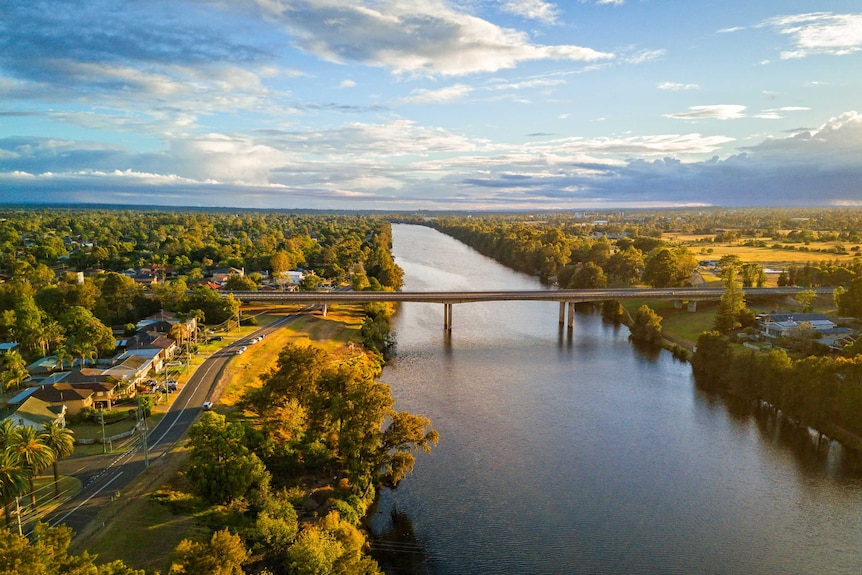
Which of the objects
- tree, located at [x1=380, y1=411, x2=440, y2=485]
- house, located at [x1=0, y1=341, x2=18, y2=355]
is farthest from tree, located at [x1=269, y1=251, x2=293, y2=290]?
tree, located at [x1=380, y1=411, x2=440, y2=485]

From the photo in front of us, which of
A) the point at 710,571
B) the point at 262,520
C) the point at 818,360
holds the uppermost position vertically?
the point at 818,360

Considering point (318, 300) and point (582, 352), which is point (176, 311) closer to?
point (318, 300)

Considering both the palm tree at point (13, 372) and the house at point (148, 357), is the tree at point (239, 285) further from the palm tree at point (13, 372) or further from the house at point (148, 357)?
the palm tree at point (13, 372)

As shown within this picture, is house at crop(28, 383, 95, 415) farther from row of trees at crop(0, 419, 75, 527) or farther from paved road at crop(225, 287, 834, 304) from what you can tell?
paved road at crop(225, 287, 834, 304)

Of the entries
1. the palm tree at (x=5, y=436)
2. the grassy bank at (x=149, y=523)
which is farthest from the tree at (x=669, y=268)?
the palm tree at (x=5, y=436)

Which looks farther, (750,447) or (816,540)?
(750,447)

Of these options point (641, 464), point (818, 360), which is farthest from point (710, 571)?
point (818, 360)

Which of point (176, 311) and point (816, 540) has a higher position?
point (176, 311)
